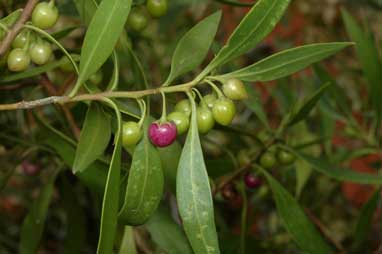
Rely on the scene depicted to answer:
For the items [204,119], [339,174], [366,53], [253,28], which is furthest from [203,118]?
[366,53]

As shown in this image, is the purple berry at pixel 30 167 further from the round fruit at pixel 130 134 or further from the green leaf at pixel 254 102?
the round fruit at pixel 130 134

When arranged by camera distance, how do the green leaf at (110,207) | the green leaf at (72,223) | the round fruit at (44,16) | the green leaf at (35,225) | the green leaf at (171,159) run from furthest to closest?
the green leaf at (72,223) → the green leaf at (35,225) → the green leaf at (171,159) → the round fruit at (44,16) → the green leaf at (110,207)

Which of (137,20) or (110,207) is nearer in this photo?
(110,207)

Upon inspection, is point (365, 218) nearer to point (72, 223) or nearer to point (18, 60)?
point (72, 223)

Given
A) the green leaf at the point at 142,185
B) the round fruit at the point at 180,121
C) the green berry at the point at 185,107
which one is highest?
the green berry at the point at 185,107

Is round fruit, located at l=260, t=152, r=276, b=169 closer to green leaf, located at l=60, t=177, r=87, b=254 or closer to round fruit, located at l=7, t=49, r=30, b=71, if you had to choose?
green leaf, located at l=60, t=177, r=87, b=254

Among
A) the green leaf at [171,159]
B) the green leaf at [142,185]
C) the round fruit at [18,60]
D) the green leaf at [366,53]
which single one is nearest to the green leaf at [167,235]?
the green leaf at [171,159]

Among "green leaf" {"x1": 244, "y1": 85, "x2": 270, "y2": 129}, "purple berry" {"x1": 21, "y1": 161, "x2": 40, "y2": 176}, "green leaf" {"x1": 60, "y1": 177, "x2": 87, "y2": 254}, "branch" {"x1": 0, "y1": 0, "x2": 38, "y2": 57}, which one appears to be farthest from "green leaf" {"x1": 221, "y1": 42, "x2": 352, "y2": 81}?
"purple berry" {"x1": 21, "y1": 161, "x2": 40, "y2": 176}
